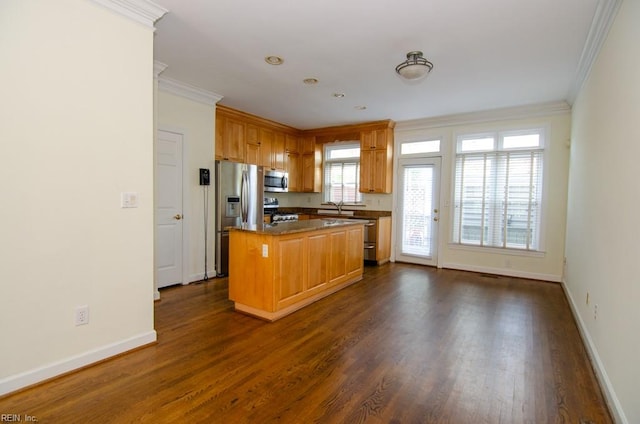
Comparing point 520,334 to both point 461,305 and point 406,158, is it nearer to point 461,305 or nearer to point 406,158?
point 461,305

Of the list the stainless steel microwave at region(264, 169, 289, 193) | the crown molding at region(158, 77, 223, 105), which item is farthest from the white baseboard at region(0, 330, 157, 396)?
the stainless steel microwave at region(264, 169, 289, 193)

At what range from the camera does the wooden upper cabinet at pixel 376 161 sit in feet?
19.6

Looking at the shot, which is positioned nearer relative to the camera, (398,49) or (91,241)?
(91,241)

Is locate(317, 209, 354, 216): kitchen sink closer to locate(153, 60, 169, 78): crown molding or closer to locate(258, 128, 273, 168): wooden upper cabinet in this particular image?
locate(258, 128, 273, 168): wooden upper cabinet

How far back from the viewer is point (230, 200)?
15.9ft

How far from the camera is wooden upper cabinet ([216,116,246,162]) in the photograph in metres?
5.00

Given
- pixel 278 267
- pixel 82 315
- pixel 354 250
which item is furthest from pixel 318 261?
pixel 82 315

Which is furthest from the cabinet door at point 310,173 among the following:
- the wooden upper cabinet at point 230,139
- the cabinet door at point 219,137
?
the cabinet door at point 219,137

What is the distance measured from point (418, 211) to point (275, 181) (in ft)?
9.17

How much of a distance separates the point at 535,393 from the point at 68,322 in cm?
317

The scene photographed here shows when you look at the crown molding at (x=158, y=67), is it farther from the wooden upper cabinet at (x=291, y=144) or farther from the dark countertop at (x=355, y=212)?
the dark countertop at (x=355, y=212)

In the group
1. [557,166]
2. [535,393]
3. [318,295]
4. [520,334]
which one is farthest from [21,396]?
[557,166]

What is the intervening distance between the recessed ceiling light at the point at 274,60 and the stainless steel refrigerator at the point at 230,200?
1.84 m

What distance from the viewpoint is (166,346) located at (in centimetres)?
262
